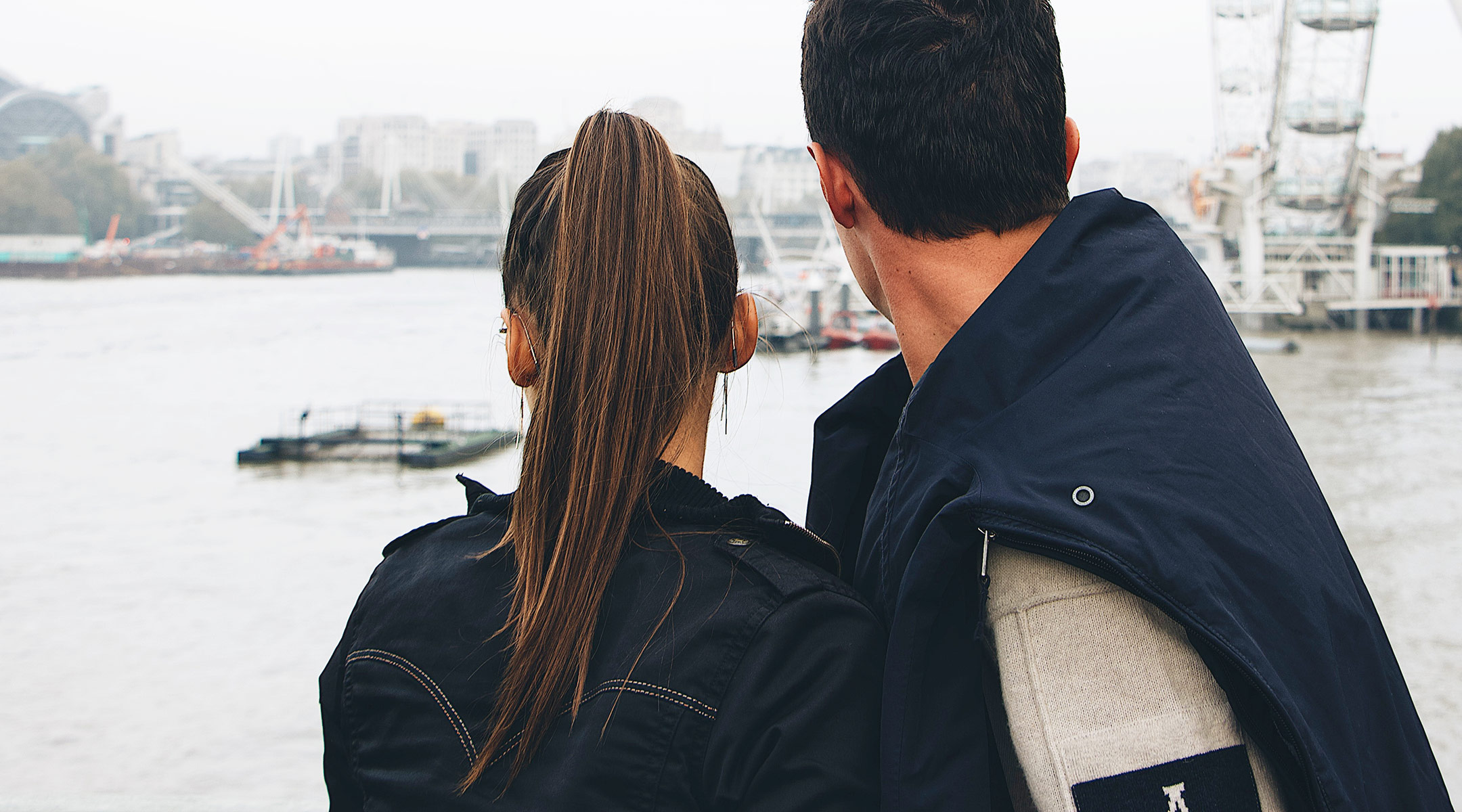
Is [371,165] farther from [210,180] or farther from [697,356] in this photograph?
[697,356]

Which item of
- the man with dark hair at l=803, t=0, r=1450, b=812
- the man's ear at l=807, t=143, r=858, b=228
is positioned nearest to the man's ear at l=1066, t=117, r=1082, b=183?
the man with dark hair at l=803, t=0, r=1450, b=812

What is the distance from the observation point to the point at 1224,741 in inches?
22.4

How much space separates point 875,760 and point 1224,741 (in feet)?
0.62

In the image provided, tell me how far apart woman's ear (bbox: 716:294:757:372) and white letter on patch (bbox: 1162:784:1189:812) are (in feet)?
1.30

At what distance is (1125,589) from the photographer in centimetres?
58

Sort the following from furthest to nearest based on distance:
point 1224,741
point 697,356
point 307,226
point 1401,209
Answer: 1. point 307,226
2. point 1401,209
3. point 697,356
4. point 1224,741

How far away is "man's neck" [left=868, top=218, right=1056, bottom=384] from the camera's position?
70 cm

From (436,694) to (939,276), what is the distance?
425 mm

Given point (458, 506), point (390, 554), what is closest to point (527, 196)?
point (390, 554)

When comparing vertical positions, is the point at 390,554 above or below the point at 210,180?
below

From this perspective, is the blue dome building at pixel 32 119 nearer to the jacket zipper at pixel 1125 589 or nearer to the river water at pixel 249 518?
the river water at pixel 249 518

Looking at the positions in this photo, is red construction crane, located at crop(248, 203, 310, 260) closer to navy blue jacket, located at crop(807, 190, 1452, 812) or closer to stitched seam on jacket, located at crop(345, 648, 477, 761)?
stitched seam on jacket, located at crop(345, 648, 477, 761)

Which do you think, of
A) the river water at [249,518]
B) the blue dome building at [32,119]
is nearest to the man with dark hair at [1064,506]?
the river water at [249,518]

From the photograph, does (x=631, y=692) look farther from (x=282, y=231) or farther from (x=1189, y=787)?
(x=282, y=231)
